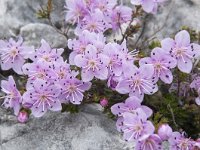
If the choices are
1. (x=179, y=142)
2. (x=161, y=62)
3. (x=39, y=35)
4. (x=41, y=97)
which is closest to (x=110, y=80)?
(x=161, y=62)

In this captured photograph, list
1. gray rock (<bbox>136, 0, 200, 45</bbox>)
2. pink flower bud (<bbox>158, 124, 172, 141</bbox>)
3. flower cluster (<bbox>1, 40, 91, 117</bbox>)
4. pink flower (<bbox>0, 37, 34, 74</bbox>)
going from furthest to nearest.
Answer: gray rock (<bbox>136, 0, 200, 45</bbox>) < pink flower (<bbox>0, 37, 34, 74</bbox>) < flower cluster (<bbox>1, 40, 91, 117</bbox>) < pink flower bud (<bbox>158, 124, 172, 141</bbox>)

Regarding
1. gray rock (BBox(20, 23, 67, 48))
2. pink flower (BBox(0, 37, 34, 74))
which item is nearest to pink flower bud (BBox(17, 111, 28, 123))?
pink flower (BBox(0, 37, 34, 74))

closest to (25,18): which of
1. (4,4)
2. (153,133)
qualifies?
(4,4)

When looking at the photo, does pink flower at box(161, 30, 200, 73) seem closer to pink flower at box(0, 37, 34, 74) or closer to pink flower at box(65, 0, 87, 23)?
pink flower at box(65, 0, 87, 23)

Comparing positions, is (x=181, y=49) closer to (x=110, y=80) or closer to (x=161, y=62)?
(x=161, y=62)

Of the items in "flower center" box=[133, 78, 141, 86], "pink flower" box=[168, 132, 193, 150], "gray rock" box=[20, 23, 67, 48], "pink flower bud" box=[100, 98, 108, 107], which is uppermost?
"flower center" box=[133, 78, 141, 86]

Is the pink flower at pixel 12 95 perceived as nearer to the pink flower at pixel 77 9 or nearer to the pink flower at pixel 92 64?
the pink flower at pixel 92 64
